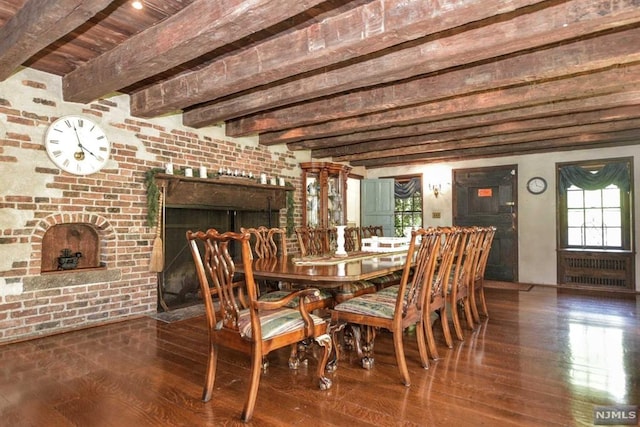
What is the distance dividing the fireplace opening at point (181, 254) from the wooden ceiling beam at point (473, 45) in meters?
1.87

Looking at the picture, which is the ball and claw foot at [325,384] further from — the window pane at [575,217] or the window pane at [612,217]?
the window pane at [612,217]

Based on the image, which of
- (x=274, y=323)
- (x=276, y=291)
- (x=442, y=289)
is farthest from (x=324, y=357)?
(x=442, y=289)

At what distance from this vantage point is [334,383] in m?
2.38

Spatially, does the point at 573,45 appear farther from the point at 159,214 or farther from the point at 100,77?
the point at 159,214

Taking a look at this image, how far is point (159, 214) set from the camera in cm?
420

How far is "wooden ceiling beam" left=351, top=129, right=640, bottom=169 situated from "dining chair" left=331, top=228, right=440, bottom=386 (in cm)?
425

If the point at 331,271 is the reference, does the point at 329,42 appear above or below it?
above

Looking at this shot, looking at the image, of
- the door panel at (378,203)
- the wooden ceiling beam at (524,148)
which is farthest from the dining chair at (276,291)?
the wooden ceiling beam at (524,148)

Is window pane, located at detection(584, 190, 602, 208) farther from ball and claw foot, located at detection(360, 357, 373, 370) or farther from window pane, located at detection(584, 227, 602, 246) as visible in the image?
ball and claw foot, located at detection(360, 357, 373, 370)

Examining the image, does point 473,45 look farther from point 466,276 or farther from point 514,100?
point 466,276

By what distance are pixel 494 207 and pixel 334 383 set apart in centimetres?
554

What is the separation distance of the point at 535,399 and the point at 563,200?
514cm

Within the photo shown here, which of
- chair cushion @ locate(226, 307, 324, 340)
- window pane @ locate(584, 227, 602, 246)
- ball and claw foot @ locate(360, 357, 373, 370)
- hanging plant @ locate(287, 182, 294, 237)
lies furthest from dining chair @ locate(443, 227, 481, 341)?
window pane @ locate(584, 227, 602, 246)

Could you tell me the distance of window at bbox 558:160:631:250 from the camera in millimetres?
5809
